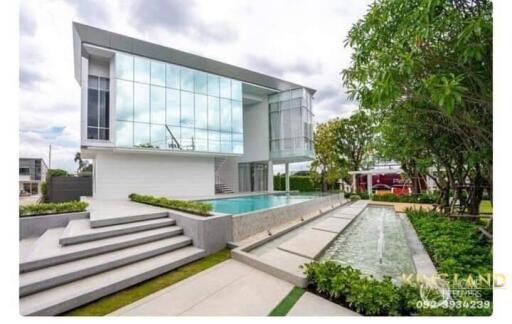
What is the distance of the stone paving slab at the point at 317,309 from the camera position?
296cm

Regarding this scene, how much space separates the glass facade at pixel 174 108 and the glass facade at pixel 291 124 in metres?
3.58

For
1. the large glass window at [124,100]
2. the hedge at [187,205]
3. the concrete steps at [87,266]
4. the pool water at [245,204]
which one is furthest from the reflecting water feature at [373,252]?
the large glass window at [124,100]

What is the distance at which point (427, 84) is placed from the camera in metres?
2.50

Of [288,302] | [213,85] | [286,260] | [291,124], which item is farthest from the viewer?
[291,124]

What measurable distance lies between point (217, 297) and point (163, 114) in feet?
39.1

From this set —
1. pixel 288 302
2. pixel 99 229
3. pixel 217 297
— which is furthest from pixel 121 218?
pixel 288 302

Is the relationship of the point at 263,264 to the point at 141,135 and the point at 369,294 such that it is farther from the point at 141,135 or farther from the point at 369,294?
the point at 141,135

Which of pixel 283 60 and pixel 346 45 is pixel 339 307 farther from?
pixel 283 60

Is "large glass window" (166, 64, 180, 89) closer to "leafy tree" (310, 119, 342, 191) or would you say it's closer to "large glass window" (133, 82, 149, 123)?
"large glass window" (133, 82, 149, 123)

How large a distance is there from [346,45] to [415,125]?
315cm

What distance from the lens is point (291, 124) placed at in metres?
18.4

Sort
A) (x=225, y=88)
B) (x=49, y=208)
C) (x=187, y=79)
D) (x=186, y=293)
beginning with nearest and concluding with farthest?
1. (x=186, y=293)
2. (x=49, y=208)
3. (x=187, y=79)
4. (x=225, y=88)

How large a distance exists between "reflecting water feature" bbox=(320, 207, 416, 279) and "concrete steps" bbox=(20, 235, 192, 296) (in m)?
3.22

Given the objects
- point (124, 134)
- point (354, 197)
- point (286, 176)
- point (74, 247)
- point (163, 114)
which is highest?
point (163, 114)
